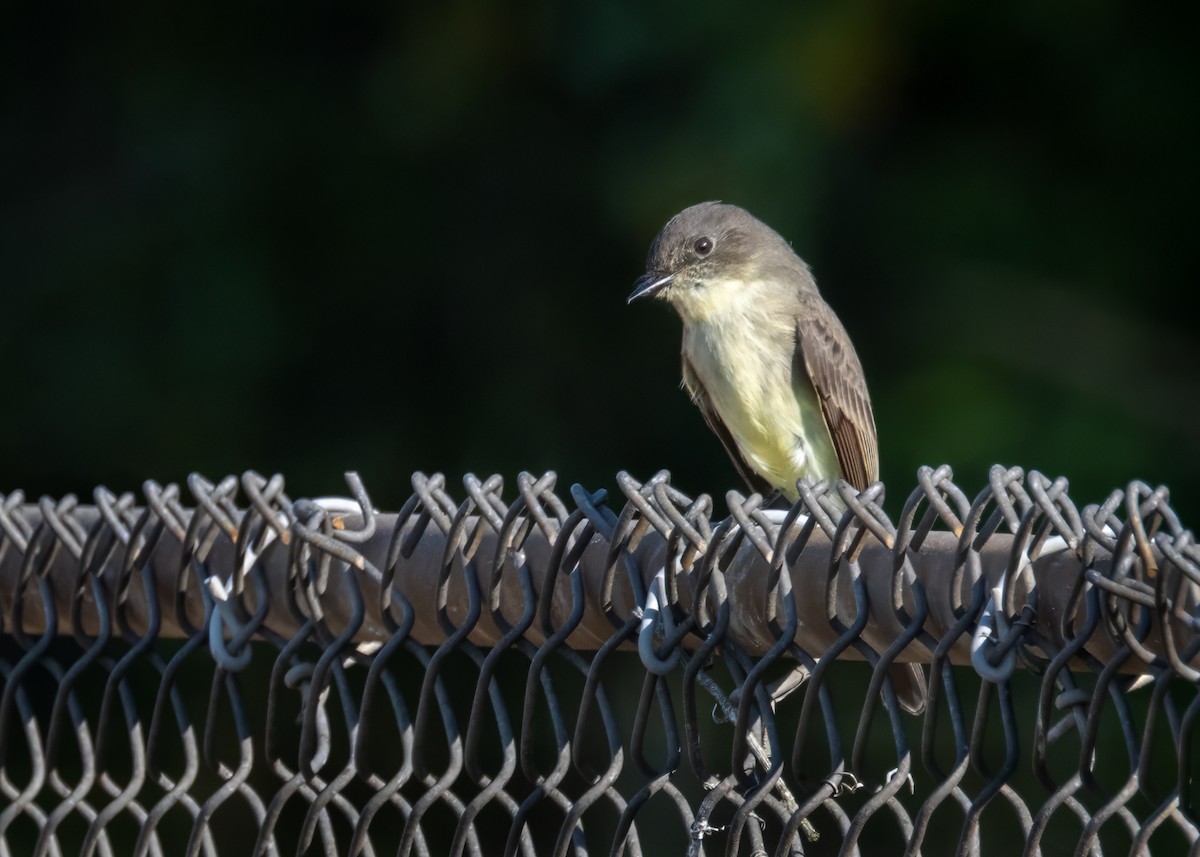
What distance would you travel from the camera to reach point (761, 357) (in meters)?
4.46

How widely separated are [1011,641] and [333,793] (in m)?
0.92

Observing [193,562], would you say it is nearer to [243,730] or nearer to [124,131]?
[243,730]

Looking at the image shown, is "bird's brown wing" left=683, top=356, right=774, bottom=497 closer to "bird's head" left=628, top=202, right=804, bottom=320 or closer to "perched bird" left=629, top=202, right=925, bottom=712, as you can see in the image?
"perched bird" left=629, top=202, right=925, bottom=712

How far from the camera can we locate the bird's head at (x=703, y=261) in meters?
4.43

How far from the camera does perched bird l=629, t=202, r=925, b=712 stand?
14.6ft

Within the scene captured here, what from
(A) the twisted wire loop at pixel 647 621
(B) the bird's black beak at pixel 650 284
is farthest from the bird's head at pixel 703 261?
(A) the twisted wire loop at pixel 647 621

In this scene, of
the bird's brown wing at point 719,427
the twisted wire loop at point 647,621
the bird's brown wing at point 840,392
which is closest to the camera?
the twisted wire loop at point 647,621

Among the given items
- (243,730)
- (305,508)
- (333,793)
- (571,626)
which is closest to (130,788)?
(243,730)

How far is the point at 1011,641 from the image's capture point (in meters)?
1.38

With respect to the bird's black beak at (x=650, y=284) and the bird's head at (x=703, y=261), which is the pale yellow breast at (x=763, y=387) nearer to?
the bird's head at (x=703, y=261)

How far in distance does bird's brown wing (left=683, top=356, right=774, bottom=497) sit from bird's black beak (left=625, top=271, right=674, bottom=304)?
14.5 inches

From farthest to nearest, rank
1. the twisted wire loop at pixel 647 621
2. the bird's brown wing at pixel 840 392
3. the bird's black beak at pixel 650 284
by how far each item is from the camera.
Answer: the bird's brown wing at pixel 840 392
the bird's black beak at pixel 650 284
the twisted wire loop at pixel 647 621

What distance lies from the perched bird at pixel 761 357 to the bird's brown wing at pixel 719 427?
7cm

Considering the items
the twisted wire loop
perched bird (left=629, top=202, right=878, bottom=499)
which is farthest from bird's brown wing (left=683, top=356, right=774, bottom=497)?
the twisted wire loop
